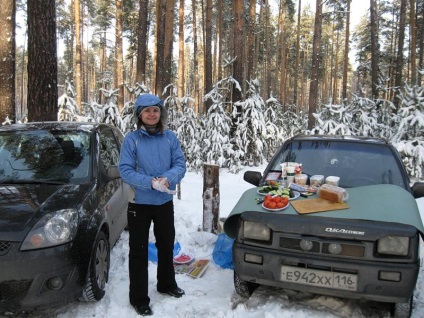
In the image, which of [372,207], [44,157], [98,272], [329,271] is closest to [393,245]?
[372,207]

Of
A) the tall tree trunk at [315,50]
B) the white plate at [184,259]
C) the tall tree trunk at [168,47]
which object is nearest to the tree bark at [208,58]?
the tall tree trunk at [168,47]

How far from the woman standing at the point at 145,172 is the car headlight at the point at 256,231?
0.79 m

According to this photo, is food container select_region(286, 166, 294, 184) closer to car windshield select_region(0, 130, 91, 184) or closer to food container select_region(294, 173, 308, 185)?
food container select_region(294, 173, 308, 185)

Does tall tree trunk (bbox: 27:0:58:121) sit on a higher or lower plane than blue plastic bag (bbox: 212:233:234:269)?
higher

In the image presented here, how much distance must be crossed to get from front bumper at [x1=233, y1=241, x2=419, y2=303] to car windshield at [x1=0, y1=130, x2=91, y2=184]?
1.96 meters

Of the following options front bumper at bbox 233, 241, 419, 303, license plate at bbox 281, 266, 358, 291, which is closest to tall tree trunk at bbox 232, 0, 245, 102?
front bumper at bbox 233, 241, 419, 303

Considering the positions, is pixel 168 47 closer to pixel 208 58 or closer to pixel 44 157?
pixel 208 58

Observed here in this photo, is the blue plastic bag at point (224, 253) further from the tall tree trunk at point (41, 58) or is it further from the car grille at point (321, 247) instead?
the tall tree trunk at point (41, 58)

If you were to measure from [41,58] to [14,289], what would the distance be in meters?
5.37

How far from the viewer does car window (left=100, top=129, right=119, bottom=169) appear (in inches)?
173

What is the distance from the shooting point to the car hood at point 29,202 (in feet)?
9.43

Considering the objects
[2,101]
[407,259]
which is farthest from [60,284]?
[2,101]

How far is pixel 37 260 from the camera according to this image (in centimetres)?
280

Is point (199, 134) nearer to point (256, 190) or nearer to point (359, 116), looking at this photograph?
point (359, 116)
